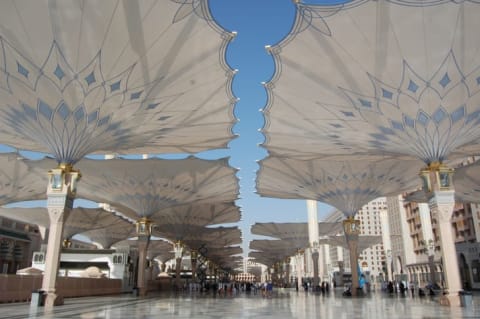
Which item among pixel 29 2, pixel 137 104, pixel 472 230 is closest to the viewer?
pixel 29 2

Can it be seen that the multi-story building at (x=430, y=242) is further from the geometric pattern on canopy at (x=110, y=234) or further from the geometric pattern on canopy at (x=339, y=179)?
the geometric pattern on canopy at (x=110, y=234)

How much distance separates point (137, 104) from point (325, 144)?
9189 mm

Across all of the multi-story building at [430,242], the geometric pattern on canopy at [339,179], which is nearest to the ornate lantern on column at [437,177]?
the geometric pattern on canopy at [339,179]

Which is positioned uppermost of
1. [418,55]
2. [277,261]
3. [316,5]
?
[316,5]

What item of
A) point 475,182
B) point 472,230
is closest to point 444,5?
point 475,182

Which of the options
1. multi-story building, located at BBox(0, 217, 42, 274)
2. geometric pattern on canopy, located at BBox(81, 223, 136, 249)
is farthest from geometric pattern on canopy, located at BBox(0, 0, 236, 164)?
multi-story building, located at BBox(0, 217, 42, 274)

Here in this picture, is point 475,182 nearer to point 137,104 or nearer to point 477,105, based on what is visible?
point 477,105

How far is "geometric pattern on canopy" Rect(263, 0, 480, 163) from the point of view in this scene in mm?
11719

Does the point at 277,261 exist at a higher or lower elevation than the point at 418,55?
lower

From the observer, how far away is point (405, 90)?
14.1 m

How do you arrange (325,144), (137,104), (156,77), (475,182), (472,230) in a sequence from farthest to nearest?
(472,230)
(475,182)
(325,144)
(137,104)
(156,77)

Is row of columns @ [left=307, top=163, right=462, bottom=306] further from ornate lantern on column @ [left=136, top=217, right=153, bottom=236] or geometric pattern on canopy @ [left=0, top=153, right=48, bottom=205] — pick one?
geometric pattern on canopy @ [left=0, top=153, right=48, bottom=205]

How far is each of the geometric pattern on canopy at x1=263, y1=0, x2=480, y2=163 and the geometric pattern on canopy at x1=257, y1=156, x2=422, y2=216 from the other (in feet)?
19.3

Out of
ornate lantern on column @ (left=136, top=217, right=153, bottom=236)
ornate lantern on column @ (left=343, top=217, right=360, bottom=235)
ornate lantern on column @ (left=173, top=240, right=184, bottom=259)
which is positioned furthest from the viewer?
ornate lantern on column @ (left=173, top=240, right=184, bottom=259)
